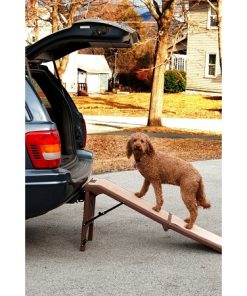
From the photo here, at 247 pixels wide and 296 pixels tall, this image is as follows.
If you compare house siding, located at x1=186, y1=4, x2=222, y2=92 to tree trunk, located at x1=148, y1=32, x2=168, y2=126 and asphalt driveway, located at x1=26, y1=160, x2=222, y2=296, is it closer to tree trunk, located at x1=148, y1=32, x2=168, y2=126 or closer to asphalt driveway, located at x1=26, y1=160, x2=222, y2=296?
tree trunk, located at x1=148, y1=32, x2=168, y2=126

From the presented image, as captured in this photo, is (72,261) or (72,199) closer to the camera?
(72,261)

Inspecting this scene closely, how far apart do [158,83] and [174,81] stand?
14.9ft

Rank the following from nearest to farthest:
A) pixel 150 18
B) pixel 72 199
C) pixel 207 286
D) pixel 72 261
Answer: pixel 207 286, pixel 72 261, pixel 72 199, pixel 150 18

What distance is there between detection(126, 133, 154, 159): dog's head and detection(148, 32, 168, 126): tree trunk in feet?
26.9

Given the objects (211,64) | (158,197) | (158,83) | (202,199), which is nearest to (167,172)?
(158,197)

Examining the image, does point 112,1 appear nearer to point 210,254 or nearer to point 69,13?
point 69,13

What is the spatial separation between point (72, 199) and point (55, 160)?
60 centimetres

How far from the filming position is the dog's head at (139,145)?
3.54 metres

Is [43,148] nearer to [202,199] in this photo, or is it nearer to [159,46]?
[202,199]

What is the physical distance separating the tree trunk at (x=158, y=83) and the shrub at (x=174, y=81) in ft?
10.7

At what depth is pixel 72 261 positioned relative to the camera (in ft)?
11.4

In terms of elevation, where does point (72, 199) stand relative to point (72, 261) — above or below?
above
